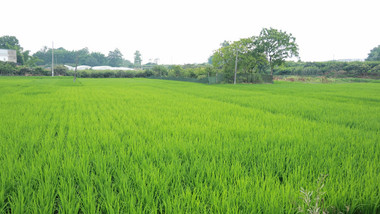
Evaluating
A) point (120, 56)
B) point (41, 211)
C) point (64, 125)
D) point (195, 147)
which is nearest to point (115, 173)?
point (41, 211)

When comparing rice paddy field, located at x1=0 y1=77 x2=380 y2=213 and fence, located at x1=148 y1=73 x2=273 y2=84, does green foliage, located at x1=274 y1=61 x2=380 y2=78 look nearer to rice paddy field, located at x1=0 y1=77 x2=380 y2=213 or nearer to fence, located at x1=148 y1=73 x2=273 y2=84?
fence, located at x1=148 y1=73 x2=273 y2=84

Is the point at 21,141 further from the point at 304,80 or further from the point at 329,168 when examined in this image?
the point at 304,80

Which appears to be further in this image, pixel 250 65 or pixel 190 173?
pixel 250 65

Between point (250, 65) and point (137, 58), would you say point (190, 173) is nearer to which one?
point (250, 65)

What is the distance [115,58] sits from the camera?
10138cm

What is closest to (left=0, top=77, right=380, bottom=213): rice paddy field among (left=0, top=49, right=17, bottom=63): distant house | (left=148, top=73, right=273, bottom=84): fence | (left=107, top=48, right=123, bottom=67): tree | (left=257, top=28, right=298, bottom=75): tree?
(left=148, top=73, right=273, bottom=84): fence

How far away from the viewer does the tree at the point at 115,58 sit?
329 feet

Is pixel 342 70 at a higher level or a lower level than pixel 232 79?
higher

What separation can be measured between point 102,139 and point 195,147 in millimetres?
1517

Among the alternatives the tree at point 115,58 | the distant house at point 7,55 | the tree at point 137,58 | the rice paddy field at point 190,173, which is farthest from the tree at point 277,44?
the tree at point 137,58

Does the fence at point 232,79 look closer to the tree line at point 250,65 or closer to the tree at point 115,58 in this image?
the tree line at point 250,65

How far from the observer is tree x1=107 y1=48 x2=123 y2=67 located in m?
100

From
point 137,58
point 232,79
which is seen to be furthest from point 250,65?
point 137,58

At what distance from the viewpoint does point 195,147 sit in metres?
2.91
